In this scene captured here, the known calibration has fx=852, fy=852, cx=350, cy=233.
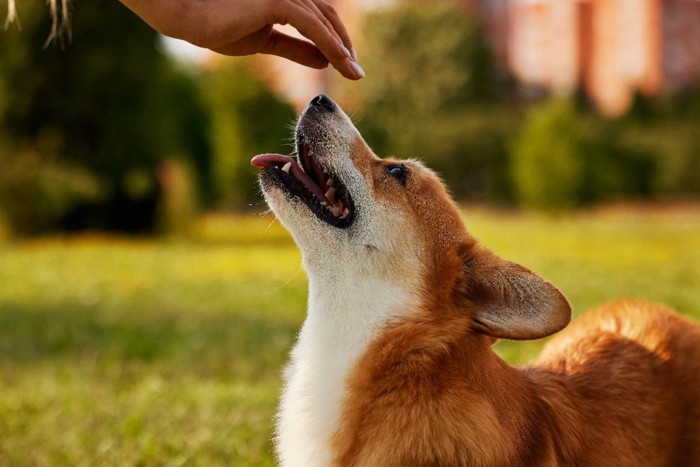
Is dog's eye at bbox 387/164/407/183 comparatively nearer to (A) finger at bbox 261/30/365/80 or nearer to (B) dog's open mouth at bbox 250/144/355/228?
(B) dog's open mouth at bbox 250/144/355/228

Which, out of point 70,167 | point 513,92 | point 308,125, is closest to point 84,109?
point 70,167

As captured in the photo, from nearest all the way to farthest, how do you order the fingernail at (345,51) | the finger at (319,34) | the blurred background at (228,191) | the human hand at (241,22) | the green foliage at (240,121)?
the human hand at (241,22) < the finger at (319,34) < the fingernail at (345,51) < the blurred background at (228,191) < the green foliage at (240,121)

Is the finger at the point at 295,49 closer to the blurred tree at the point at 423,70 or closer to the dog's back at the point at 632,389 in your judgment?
the dog's back at the point at 632,389

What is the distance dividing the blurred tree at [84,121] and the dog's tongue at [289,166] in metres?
11.0

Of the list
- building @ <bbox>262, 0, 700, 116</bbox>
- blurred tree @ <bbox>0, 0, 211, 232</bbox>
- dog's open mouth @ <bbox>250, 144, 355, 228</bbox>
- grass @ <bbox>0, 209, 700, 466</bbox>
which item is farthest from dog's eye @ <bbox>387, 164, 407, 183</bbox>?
building @ <bbox>262, 0, 700, 116</bbox>

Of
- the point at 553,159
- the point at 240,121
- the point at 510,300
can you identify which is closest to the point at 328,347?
the point at 510,300

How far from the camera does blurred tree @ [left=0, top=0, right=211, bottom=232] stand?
13.4m

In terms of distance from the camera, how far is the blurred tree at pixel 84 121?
13.4 m

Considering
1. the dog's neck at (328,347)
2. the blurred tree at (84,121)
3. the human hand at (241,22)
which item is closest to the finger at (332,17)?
the human hand at (241,22)

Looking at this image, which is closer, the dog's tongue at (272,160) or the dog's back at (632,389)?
the dog's back at (632,389)

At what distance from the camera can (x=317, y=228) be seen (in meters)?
2.69

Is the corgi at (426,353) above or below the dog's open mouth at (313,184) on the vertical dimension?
below

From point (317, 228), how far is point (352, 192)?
0.19m

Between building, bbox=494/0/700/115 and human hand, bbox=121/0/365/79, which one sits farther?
building, bbox=494/0/700/115
